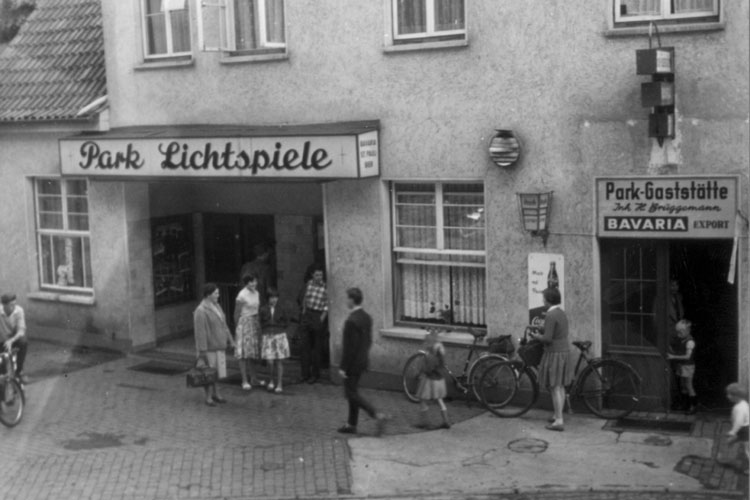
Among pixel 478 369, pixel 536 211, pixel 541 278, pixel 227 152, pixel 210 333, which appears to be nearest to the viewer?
pixel 536 211

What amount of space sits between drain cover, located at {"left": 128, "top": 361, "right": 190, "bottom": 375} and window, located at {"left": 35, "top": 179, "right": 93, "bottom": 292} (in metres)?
2.10

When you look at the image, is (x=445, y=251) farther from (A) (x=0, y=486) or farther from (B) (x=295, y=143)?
(A) (x=0, y=486)

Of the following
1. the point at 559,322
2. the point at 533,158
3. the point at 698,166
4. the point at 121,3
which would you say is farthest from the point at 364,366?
the point at 121,3

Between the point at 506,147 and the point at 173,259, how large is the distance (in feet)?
24.2

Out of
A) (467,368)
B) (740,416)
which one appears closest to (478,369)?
(467,368)

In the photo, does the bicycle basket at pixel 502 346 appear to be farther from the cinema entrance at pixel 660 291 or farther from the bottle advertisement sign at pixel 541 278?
the cinema entrance at pixel 660 291

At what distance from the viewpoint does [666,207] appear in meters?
13.2

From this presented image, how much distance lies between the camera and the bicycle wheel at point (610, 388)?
13594mm

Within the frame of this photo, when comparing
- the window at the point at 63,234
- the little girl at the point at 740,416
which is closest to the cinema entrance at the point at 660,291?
the little girl at the point at 740,416

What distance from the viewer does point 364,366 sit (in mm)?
13078

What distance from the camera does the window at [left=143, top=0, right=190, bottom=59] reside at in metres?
17.2

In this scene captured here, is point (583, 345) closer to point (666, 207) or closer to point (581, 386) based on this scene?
point (581, 386)

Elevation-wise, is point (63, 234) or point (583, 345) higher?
point (63, 234)

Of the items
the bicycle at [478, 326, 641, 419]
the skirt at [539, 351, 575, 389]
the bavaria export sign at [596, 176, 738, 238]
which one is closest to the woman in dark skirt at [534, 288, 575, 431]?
the skirt at [539, 351, 575, 389]
